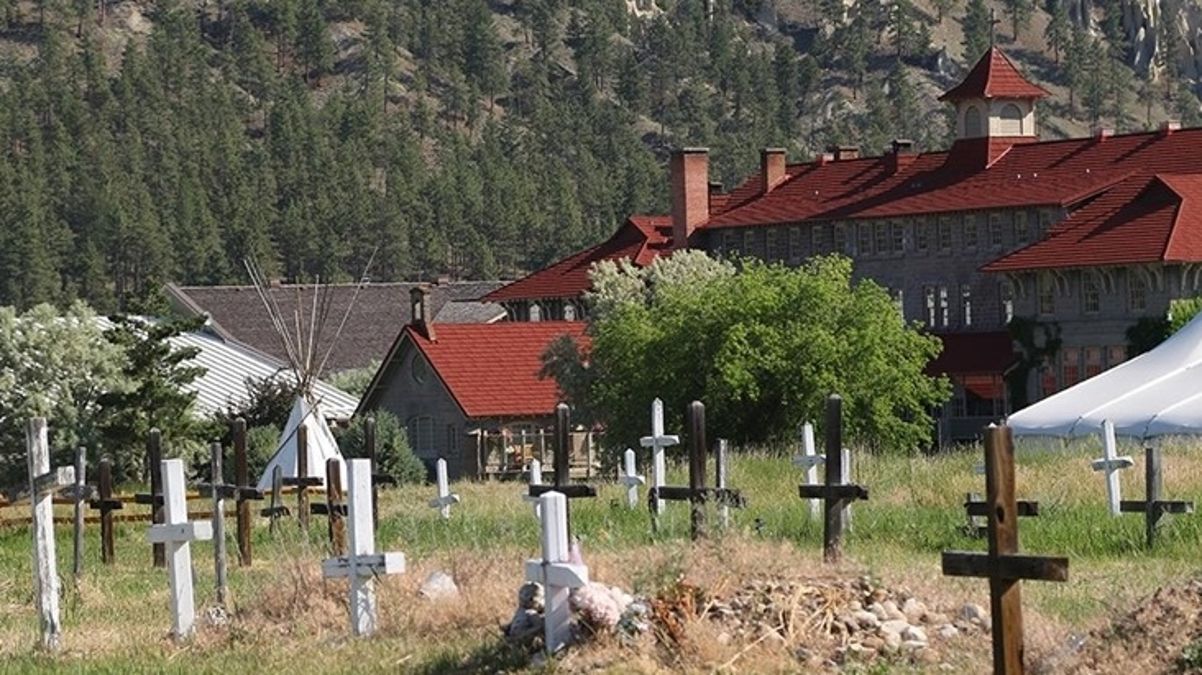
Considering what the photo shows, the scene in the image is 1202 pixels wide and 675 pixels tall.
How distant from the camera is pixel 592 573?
68.6 ft

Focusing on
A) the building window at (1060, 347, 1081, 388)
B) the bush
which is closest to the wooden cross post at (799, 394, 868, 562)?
the bush

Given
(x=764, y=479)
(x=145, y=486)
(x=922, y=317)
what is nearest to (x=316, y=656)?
(x=764, y=479)

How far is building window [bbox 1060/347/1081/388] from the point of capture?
91000mm

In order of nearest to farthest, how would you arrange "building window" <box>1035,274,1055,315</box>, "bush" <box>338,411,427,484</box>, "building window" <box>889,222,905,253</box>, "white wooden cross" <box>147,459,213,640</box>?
"white wooden cross" <box>147,459,213,640</box>, "bush" <box>338,411,427,484</box>, "building window" <box>1035,274,1055,315</box>, "building window" <box>889,222,905,253</box>

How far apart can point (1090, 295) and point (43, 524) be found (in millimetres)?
71208

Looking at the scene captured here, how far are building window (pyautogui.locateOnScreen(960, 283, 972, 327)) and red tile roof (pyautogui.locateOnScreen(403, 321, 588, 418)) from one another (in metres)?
15.6

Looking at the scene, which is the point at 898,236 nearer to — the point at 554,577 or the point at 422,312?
Answer: the point at 422,312

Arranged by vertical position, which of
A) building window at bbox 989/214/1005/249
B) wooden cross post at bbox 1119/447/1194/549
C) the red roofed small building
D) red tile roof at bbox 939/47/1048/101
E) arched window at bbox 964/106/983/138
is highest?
red tile roof at bbox 939/47/1048/101

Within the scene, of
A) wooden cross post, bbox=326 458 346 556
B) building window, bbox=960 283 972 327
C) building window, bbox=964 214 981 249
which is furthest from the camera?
building window, bbox=964 214 981 249

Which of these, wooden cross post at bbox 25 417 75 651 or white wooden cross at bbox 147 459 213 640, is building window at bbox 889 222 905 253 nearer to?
white wooden cross at bbox 147 459 213 640

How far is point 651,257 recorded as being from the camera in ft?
370

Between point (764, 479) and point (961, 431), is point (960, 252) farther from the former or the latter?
point (764, 479)

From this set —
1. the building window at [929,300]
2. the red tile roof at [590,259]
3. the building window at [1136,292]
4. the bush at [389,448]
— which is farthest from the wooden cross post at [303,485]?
the red tile roof at [590,259]

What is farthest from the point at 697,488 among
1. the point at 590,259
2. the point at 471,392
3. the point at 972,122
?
the point at 590,259
